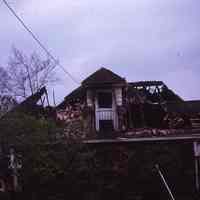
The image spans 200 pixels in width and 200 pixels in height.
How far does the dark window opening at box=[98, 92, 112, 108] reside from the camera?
90.0 ft

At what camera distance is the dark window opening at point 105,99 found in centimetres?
2742

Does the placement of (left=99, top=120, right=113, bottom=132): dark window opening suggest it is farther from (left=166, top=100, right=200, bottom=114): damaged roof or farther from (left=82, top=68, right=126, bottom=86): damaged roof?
(left=166, top=100, right=200, bottom=114): damaged roof

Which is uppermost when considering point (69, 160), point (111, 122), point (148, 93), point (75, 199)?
point (148, 93)

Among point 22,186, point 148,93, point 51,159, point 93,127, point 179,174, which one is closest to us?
point 51,159

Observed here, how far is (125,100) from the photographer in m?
27.3

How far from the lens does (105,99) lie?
27.6 m

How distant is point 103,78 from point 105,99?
4.08 feet

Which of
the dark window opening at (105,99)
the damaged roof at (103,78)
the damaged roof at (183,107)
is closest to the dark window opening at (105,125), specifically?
the dark window opening at (105,99)

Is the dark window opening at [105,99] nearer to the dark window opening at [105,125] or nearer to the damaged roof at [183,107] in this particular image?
the dark window opening at [105,125]

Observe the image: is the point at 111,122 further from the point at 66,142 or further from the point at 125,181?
the point at 66,142

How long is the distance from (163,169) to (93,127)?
493 centimetres

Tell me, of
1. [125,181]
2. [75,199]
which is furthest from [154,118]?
[75,199]

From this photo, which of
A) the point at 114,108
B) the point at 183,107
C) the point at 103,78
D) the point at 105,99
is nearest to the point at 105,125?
the point at 114,108

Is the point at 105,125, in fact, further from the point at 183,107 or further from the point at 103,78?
the point at 183,107
